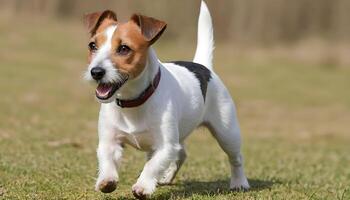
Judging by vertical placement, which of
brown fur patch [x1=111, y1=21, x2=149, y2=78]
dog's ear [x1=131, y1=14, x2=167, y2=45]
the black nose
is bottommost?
the black nose

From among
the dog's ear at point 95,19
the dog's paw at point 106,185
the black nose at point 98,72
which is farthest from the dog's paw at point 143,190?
the dog's ear at point 95,19

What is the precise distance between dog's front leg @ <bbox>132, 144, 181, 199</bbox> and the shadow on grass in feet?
1.37

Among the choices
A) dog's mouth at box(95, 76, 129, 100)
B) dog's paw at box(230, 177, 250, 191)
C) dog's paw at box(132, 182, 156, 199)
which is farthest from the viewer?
dog's paw at box(230, 177, 250, 191)

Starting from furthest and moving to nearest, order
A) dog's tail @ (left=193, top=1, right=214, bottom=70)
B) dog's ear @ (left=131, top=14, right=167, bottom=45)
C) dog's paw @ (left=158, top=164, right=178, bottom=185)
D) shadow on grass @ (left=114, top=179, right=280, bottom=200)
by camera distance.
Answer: dog's tail @ (left=193, top=1, right=214, bottom=70)
dog's paw @ (left=158, top=164, right=178, bottom=185)
shadow on grass @ (left=114, top=179, right=280, bottom=200)
dog's ear @ (left=131, top=14, right=167, bottom=45)

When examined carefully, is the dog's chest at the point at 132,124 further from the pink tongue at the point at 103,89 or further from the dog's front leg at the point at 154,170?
the pink tongue at the point at 103,89

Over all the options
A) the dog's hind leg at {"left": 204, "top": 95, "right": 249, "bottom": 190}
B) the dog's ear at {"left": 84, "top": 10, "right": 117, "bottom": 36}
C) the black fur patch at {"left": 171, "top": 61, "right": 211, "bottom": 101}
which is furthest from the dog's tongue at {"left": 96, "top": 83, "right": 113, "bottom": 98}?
the dog's hind leg at {"left": 204, "top": 95, "right": 249, "bottom": 190}

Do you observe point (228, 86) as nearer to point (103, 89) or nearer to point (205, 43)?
point (205, 43)

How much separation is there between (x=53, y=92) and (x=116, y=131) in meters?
13.6

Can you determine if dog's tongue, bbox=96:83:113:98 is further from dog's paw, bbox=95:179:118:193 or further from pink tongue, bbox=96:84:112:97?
dog's paw, bbox=95:179:118:193

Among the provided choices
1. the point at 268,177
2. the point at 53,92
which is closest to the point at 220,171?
the point at 268,177

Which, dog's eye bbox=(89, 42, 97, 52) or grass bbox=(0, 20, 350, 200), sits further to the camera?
grass bbox=(0, 20, 350, 200)

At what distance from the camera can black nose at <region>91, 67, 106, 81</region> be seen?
18.4 ft

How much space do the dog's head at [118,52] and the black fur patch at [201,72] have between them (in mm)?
1069

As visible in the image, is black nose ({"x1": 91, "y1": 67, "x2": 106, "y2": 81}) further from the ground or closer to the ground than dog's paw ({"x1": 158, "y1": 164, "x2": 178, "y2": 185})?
further from the ground
